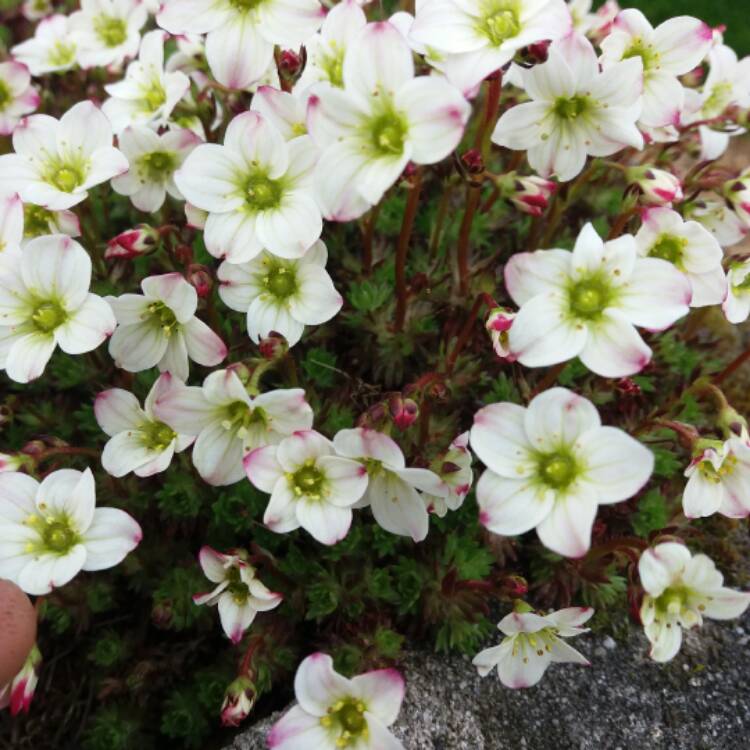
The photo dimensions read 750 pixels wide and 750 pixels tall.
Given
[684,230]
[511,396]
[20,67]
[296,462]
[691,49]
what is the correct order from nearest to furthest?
[296,462] < [684,230] < [691,49] < [511,396] < [20,67]

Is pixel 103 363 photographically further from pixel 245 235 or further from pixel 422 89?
pixel 422 89

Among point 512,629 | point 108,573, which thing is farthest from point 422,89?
point 108,573

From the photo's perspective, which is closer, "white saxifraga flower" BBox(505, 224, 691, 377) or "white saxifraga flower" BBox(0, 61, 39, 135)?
"white saxifraga flower" BBox(505, 224, 691, 377)

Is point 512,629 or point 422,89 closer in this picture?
point 422,89

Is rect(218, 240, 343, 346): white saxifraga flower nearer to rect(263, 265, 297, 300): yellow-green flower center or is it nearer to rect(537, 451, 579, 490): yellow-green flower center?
rect(263, 265, 297, 300): yellow-green flower center

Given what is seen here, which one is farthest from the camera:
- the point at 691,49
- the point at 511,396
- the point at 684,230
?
the point at 511,396

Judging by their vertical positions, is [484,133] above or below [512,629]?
above

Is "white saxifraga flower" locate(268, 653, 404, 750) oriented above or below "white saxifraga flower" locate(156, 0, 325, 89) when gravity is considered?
below

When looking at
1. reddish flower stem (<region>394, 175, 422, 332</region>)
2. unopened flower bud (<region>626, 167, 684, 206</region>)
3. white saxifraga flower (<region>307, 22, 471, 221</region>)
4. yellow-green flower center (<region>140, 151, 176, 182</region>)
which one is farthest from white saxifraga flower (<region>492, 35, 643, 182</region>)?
yellow-green flower center (<region>140, 151, 176, 182</region>)
